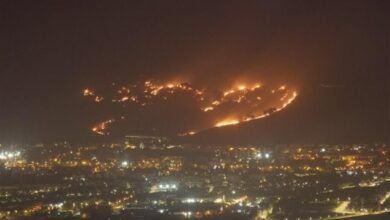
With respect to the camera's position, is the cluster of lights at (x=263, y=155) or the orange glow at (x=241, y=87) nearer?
the cluster of lights at (x=263, y=155)

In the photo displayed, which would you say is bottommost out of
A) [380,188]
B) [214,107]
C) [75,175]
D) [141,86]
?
[380,188]

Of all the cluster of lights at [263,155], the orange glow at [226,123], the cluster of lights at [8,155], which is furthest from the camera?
the orange glow at [226,123]

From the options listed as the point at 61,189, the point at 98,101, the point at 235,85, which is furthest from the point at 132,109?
the point at 61,189

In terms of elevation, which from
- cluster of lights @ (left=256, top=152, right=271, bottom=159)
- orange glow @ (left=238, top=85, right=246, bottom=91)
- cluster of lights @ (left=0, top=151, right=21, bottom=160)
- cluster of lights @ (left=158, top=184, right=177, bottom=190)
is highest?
orange glow @ (left=238, top=85, right=246, bottom=91)

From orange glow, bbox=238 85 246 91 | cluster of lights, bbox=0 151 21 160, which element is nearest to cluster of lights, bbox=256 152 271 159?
cluster of lights, bbox=0 151 21 160

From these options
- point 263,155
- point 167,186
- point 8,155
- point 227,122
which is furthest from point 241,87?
point 167,186

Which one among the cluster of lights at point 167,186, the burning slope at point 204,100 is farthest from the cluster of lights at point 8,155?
the cluster of lights at point 167,186

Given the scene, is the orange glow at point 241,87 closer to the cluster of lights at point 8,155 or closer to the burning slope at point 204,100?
the burning slope at point 204,100

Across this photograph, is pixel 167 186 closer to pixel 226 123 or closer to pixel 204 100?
pixel 226 123

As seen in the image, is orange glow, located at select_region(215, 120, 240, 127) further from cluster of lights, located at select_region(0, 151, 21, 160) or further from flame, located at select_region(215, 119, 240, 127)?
cluster of lights, located at select_region(0, 151, 21, 160)

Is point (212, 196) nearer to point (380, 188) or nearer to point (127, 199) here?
A: point (127, 199)

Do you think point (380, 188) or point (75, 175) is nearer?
point (380, 188)
